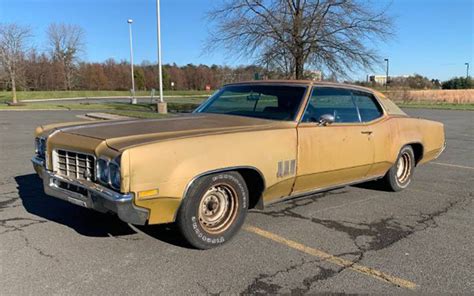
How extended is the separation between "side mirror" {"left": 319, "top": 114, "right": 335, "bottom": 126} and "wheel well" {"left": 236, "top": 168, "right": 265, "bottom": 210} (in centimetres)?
105

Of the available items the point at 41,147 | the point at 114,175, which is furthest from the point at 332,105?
the point at 41,147

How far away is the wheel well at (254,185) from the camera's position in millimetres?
4030

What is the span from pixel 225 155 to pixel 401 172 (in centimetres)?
361

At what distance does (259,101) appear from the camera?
496 cm

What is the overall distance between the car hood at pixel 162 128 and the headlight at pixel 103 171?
0.15m

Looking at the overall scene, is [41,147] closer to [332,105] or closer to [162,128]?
[162,128]

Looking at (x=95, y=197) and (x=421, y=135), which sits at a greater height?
(x=421, y=135)

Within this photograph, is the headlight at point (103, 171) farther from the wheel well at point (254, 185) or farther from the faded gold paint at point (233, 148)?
the wheel well at point (254, 185)

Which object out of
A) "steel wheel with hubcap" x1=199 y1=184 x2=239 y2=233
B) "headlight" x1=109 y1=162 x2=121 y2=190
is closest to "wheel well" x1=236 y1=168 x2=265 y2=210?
"steel wheel with hubcap" x1=199 y1=184 x2=239 y2=233

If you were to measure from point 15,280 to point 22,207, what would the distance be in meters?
2.07

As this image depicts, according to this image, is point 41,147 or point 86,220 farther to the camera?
point 86,220

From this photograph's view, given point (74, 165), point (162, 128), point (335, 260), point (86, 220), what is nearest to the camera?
point (335, 260)

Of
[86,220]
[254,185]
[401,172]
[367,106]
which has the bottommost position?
[86,220]

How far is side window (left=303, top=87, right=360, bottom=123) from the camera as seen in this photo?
15.4ft
